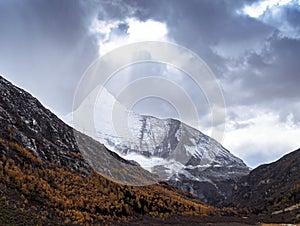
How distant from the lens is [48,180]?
311 ft

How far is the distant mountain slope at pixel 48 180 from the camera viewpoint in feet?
246

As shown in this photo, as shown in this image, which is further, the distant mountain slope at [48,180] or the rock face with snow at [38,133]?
the rock face with snow at [38,133]

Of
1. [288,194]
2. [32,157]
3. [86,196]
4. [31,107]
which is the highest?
[31,107]

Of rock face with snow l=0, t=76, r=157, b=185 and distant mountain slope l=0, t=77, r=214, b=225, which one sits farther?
rock face with snow l=0, t=76, r=157, b=185

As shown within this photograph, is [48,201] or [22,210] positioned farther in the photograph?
[48,201]

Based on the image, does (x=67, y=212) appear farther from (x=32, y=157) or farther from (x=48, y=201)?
(x=32, y=157)

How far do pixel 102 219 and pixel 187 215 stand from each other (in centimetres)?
4595

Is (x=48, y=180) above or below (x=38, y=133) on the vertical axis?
below

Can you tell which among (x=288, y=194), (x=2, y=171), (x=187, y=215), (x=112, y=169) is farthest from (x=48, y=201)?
(x=288, y=194)

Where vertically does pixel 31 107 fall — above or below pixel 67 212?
above

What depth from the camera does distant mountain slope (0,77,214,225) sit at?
75.0m

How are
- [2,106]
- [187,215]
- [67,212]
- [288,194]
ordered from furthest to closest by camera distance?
[288,194]
[187,215]
[2,106]
[67,212]

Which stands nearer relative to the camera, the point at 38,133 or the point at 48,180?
the point at 48,180

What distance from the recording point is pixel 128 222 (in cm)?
9156
